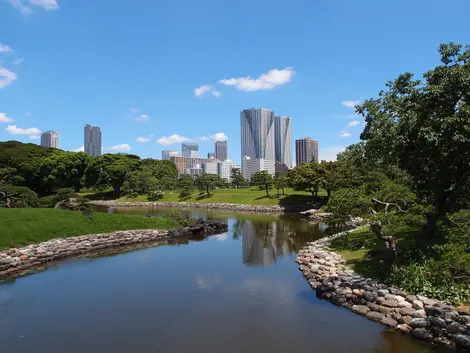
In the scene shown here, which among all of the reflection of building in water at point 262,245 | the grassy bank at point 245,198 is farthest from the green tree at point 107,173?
the reflection of building in water at point 262,245

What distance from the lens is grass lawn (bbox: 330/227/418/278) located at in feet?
46.2

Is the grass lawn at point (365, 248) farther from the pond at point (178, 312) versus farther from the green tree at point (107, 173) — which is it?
the green tree at point (107, 173)

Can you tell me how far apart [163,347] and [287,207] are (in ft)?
131

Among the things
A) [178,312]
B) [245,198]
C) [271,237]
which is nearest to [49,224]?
[178,312]

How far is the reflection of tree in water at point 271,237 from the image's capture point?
20.2m

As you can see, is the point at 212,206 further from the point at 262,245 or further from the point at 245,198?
the point at 262,245

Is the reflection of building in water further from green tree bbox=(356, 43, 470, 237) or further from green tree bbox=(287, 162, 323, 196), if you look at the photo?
green tree bbox=(287, 162, 323, 196)

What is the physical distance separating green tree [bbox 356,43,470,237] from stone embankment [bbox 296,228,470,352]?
4.93m

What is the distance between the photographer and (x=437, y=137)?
11320 millimetres

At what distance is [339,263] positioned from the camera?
1550cm

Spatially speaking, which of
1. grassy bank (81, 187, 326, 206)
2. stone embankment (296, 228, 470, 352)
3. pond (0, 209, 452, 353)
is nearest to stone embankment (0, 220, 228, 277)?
pond (0, 209, 452, 353)

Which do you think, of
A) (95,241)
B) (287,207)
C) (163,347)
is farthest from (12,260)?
(287,207)

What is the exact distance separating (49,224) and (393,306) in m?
19.7

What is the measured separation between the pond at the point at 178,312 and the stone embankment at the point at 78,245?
1.38 m
